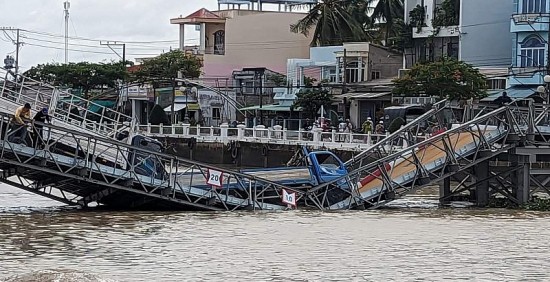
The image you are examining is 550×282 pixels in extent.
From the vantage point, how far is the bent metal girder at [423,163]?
2928 centimetres

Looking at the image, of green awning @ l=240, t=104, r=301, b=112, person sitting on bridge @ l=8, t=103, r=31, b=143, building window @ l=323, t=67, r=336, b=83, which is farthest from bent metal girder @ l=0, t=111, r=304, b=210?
building window @ l=323, t=67, r=336, b=83

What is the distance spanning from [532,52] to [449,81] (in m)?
7.27

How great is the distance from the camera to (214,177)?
2767 cm

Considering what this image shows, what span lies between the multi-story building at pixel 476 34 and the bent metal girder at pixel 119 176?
3541cm

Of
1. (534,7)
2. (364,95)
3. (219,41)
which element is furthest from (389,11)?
(534,7)

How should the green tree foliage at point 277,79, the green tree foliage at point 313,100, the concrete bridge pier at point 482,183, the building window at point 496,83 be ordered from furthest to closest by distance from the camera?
1. the green tree foliage at point 277,79
2. the green tree foliage at point 313,100
3. the building window at point 496,83
4. the concrete bridge pier at point 482,183

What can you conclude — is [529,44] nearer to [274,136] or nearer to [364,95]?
[364,95]

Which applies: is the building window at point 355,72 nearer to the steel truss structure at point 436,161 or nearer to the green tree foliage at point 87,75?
the green tree foliage at point 87,75

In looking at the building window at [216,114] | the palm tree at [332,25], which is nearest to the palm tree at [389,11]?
the palm tree at [332,25]

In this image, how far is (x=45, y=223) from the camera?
83.9ft

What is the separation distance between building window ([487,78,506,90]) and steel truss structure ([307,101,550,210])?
96.1 feet

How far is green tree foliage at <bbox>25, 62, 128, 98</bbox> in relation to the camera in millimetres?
87069

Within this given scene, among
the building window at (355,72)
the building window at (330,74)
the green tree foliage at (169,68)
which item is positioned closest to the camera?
the building window at (355,72)

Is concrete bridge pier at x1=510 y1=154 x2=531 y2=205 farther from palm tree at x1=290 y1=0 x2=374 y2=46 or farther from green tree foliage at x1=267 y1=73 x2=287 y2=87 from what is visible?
green tree foliage at x1=267 y1=73 x2=287 y2=87
